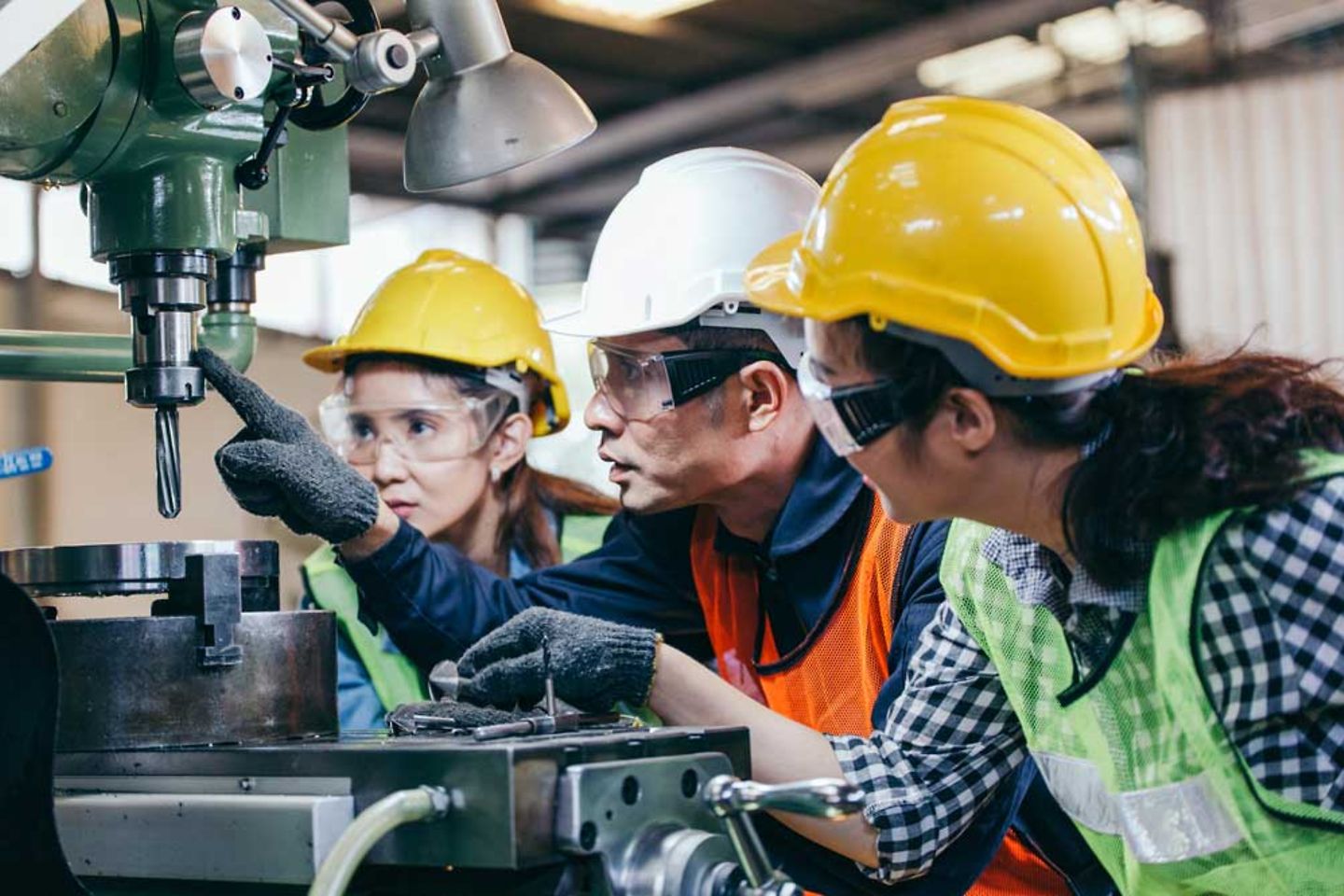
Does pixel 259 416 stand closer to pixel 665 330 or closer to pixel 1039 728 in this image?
pixel 665 330

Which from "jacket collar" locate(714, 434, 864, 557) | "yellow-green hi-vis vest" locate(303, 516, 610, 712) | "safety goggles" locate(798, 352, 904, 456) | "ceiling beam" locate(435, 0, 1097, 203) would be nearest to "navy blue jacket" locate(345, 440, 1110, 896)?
"jacket collar" locate(714, 434, 864, 557)

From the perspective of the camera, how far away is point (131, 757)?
1165 mm

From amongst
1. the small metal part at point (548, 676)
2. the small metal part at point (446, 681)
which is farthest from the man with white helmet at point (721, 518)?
the small metal part at point (548, 676)

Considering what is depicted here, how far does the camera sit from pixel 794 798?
102 cm

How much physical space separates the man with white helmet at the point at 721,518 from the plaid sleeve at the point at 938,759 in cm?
12

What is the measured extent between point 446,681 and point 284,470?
28 centimetres

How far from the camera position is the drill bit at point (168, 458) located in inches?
52.4

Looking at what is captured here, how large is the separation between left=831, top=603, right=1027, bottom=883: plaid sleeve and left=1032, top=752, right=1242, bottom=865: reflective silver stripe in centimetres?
11

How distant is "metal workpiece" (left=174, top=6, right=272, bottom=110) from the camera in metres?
1.25

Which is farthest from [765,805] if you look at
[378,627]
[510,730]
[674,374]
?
[378,627]

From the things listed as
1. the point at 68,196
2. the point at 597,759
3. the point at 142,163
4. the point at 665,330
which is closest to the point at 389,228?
the point at 68,196

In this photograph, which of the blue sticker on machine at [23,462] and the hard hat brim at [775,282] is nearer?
the hard hat brim at [775,282]

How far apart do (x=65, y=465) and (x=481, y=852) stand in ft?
8.20

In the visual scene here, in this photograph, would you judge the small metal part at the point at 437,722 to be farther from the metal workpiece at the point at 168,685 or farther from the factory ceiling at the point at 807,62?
the factory ceiling at the point at 807,62
